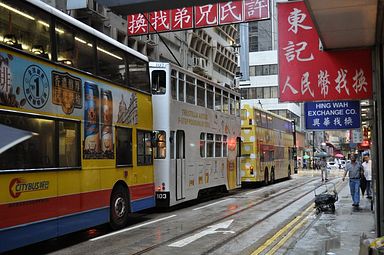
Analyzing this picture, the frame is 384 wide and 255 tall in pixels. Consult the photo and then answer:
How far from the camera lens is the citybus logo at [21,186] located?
24.4 feet

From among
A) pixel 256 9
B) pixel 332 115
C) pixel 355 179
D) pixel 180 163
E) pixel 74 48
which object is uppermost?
pixel 256 9

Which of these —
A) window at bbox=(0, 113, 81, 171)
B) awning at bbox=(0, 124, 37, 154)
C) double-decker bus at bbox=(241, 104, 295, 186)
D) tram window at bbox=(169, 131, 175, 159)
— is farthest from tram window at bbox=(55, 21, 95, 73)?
double-decker bus at bbox=(241, 104, 295, 186)

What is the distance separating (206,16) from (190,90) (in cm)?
252

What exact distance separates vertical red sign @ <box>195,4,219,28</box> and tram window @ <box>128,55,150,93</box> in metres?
3.60

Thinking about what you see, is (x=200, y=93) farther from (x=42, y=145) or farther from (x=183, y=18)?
(x=42, y=145)

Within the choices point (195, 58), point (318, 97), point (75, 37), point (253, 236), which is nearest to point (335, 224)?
point (253, 236)

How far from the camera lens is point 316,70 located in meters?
8.34

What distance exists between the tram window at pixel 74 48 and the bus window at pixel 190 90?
6.04m

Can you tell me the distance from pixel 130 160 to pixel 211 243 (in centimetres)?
324

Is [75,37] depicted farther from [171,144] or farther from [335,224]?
[335,224]

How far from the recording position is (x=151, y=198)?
42.2 ft

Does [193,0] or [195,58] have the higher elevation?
[195,58]

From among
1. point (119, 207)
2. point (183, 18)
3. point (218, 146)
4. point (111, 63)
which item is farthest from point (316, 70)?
point (218, 146)

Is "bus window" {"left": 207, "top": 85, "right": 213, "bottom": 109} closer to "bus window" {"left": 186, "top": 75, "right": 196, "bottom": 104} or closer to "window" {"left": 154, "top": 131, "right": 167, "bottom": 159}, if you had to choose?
"bus window" {"left": 186, "top": 75, "right": 196, "bottom": 104}
